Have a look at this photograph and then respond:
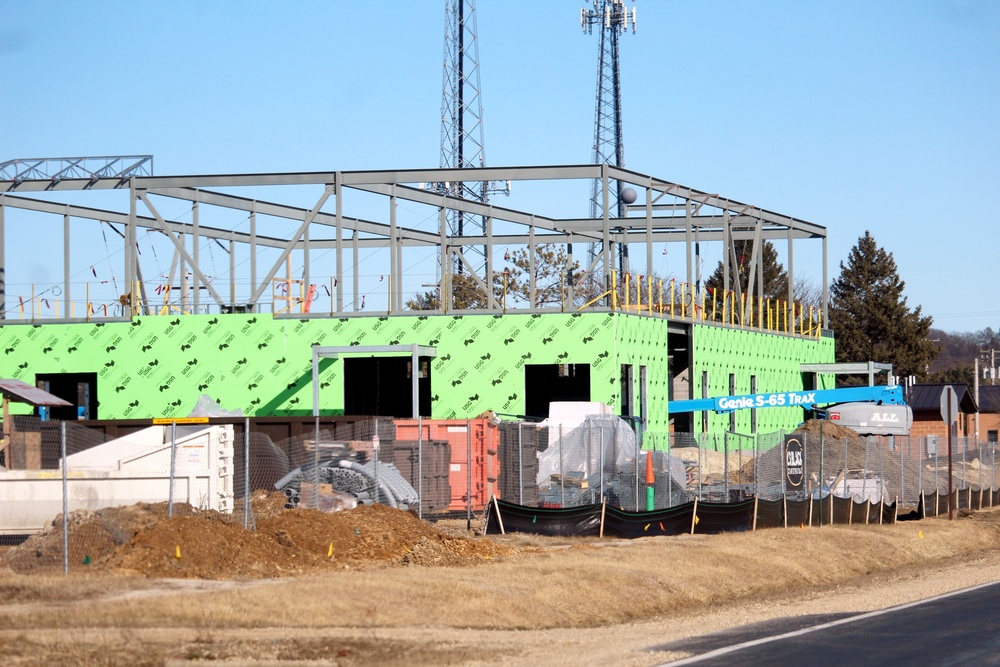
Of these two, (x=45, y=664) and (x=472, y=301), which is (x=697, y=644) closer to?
(x=45, y=664)

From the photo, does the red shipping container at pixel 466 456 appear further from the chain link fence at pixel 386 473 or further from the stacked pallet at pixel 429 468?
the stacked pallet at pixel 429 468

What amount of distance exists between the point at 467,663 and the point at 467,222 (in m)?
59.7

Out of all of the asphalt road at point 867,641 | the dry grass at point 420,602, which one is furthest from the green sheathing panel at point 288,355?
the asphalt road at point 867,641

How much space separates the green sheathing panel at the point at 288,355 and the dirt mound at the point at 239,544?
19231mm

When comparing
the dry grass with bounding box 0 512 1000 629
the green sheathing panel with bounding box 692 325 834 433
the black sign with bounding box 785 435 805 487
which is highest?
the green sheathing panel with bounding box 692 325 834 433

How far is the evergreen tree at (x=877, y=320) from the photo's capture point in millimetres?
92375

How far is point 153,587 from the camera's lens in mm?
18078

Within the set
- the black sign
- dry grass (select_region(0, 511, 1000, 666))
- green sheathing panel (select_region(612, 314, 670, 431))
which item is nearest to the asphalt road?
dry grass (select_region(0, 511, 1000, 666))

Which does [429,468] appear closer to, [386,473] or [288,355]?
[386,473]

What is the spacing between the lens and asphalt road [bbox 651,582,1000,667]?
524 inches

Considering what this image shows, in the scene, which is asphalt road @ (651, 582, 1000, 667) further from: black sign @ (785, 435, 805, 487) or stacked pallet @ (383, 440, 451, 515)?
black sign @ (785, 435, 805, 487)

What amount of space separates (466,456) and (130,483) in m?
9.70

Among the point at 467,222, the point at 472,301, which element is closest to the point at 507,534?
the point at 467,222

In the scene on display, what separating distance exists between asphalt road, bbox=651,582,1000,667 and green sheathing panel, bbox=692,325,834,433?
31.1 meters
